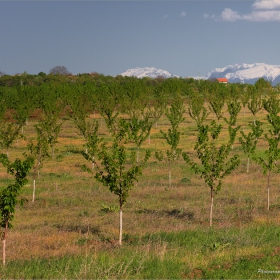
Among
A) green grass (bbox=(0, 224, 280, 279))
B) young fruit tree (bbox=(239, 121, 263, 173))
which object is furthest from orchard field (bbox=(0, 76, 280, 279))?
young fruit tree (bbox=(239, 121, 263, 173))

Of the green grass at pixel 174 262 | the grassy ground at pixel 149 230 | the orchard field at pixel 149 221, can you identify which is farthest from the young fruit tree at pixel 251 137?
the green grass at pixel 174 262

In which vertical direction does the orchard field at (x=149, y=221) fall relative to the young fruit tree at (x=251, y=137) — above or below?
below

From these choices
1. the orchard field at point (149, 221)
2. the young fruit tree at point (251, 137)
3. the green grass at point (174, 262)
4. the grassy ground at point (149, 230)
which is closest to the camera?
the green grass at point (174, 262)

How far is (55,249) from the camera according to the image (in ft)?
46.4

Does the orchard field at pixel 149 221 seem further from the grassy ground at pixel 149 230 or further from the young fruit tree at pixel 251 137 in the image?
the young fruit tree at pixel 251 137

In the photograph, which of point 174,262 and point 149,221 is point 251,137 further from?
point 174,262

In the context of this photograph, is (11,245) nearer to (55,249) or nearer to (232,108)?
(55,249)

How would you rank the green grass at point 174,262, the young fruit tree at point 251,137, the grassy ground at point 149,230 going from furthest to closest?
the young fruit tree at point 251,137 < the grassy ground at point 149,230 < the green grass at point 174,262

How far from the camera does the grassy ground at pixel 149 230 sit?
1087 centimetres

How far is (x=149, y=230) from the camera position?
669 inches

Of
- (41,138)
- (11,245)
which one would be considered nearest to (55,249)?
(11,245)

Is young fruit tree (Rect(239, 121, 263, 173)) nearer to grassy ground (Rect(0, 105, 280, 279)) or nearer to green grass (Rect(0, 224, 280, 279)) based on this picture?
grassy ground (Rect(0, 105, 280, 279))

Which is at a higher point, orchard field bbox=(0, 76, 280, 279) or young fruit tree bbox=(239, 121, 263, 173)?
young fruit tree bbox=(239, 121, 263, 173)

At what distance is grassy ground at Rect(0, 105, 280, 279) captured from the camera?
10.9 m
